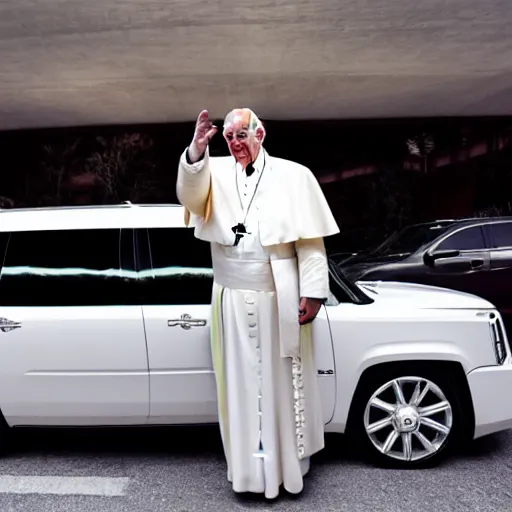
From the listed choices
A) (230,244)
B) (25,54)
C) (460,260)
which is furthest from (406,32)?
(230,244)

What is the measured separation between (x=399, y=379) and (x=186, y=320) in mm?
1355

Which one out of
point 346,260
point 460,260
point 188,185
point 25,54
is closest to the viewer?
point 188,185

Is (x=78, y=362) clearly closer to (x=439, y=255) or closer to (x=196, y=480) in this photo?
(x=196, y=480)

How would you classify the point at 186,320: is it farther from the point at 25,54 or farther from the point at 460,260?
the point at 25,54

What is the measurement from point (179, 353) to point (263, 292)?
0.77 metres

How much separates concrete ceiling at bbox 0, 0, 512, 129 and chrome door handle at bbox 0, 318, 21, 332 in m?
4.35

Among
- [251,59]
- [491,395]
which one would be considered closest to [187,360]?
[491,395]

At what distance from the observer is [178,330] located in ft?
12.7

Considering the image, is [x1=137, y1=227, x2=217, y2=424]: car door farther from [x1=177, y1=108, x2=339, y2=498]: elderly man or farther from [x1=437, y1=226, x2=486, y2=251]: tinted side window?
[x1=437, y1=226, x2=486, y2=251]: tinted side window

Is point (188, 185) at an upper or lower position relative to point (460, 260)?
upper

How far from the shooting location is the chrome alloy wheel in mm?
3910

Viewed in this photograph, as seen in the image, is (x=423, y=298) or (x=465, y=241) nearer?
(x=423, y=298)

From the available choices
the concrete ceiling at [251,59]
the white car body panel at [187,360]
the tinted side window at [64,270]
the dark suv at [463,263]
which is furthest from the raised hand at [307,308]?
the concrete ceiling at [251,59]

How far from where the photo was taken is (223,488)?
12.3ft
